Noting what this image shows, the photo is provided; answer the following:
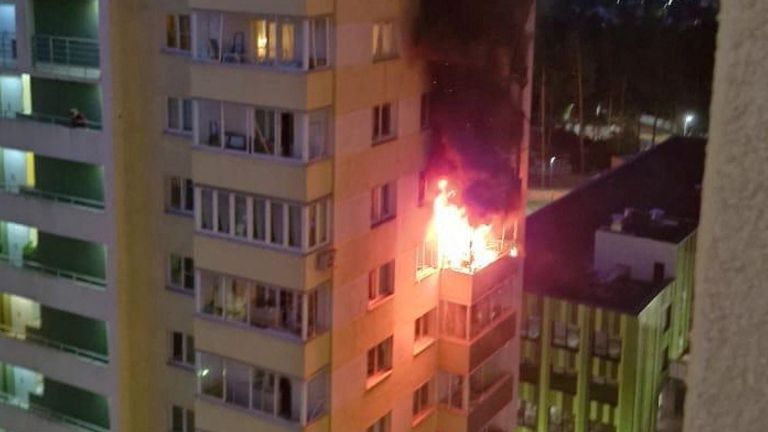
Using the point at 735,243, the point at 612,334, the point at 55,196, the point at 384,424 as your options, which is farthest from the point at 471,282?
the point at 735,243

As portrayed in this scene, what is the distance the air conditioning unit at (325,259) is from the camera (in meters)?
7.60

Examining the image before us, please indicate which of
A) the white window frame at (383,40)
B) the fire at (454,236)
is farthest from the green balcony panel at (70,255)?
the white window frame at (383,40)

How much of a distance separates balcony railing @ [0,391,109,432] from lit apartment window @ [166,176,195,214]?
233 cm

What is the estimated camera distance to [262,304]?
7.96 m

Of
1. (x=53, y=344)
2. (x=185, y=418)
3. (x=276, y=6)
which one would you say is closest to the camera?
(x=276, y=6)

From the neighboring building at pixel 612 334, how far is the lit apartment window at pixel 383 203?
607 centimetres

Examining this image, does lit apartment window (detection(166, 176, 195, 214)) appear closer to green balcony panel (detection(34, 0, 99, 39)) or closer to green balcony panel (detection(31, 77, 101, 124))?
green balcony panel (detection(31, 77, 101, 124))

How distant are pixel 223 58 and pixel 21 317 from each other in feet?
13.0

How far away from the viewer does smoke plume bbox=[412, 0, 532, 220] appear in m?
8.33

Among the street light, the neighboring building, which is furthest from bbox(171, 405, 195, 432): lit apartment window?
the street light

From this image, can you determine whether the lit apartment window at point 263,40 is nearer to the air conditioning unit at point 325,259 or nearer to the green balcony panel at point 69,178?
the air conditioning unit at point 325,259

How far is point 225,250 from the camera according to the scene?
787 centimetres

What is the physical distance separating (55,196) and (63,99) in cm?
88

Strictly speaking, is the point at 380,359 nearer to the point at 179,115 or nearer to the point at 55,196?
the point at 179,115
